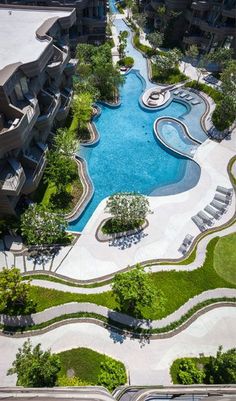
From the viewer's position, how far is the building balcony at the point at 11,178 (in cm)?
3014

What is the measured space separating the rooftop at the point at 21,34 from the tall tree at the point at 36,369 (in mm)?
29539

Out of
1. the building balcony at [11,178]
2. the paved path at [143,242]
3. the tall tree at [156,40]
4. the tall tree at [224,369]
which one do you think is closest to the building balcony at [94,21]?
the tall tree at [156,40]

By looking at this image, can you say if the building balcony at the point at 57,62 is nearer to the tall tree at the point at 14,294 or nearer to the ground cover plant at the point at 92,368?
the tall tree at the point at 14,294

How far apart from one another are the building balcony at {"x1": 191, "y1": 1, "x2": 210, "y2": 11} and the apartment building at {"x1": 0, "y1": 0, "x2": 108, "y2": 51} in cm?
1834

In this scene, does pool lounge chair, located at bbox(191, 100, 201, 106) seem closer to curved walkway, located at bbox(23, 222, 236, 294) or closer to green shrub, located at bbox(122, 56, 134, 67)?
green shrub, located at bbox(122, 56, 134, 67)

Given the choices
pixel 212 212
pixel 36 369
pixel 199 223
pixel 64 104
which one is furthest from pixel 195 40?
pixel 36 369

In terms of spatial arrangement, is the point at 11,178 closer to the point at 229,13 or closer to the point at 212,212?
the point at 212,212

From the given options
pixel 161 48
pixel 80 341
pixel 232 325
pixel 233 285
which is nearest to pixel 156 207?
pixel 233 285

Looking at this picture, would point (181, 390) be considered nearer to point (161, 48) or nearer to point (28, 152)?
point (28, 152)

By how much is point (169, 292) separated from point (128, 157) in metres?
21.6

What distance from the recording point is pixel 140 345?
82.2 ft

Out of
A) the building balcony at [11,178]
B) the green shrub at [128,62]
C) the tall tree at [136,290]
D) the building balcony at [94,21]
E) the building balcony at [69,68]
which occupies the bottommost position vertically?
the tall tree at [136,290]

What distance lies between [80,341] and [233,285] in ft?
51.1

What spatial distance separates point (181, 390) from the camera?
1335cm
